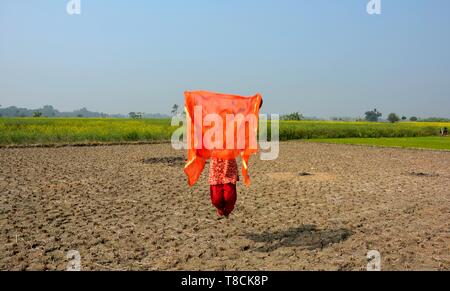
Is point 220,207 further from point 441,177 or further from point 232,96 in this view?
point 441,177

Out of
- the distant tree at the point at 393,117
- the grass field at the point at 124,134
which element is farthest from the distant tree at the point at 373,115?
the grass field at the point at 124,134

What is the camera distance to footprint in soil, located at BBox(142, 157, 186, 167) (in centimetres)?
1471

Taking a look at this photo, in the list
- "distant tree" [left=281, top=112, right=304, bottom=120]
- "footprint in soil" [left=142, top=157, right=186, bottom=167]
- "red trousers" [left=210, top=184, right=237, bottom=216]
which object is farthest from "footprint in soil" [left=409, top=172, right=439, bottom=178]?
"distant tree" [left=281, top=112, right=304, bottom=120]

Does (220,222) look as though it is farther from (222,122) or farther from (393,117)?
(393,117)

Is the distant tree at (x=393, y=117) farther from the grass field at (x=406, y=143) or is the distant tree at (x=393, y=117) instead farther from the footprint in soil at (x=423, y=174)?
the footprint in soil at (x=423, y=174)

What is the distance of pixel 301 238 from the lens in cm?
552

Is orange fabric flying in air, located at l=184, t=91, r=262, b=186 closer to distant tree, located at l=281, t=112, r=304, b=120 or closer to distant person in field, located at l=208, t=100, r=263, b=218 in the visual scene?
distant person in field, located at l=208, t=100, r=263, b=218

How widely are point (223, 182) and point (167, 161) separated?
425 inches

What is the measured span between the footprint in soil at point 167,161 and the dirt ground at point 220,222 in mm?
2604

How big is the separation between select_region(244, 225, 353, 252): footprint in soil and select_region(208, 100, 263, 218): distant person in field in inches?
31.5

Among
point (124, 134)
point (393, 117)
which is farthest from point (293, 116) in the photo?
point (124, 134)

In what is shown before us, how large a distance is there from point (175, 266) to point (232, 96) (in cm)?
201

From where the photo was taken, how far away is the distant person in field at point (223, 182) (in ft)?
15.5
